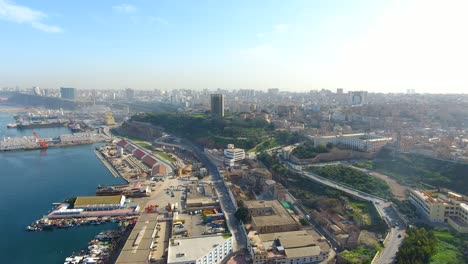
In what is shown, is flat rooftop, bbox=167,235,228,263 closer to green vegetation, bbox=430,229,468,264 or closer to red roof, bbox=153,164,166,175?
green vegetation, bbox=430,229,468,264

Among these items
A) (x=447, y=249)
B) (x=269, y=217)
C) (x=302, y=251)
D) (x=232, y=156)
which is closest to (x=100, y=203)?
(x=269, y=217)

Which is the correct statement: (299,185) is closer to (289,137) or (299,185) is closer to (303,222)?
(303,222)

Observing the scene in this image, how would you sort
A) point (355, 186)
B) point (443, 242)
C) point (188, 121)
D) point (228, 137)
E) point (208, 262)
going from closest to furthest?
point (208, 262), point (443, 242), point (355, 186), point (228, 137), point (188, 121)

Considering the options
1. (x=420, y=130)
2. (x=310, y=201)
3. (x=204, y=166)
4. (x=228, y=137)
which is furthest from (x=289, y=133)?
(x=310, y=201)

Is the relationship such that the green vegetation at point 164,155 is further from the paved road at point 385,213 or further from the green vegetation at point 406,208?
the green vegetation at point 406,208

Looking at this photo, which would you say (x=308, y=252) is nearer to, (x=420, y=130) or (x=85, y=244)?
(x=85, y=244)

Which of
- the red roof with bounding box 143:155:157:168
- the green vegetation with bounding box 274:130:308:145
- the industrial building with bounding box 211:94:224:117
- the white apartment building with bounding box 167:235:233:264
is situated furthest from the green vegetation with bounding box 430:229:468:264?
the industrial building with bounding box 211:94:224:117

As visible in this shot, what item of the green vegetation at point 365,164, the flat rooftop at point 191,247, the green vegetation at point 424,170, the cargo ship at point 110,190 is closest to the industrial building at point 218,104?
the green vegetation at point 365,164
